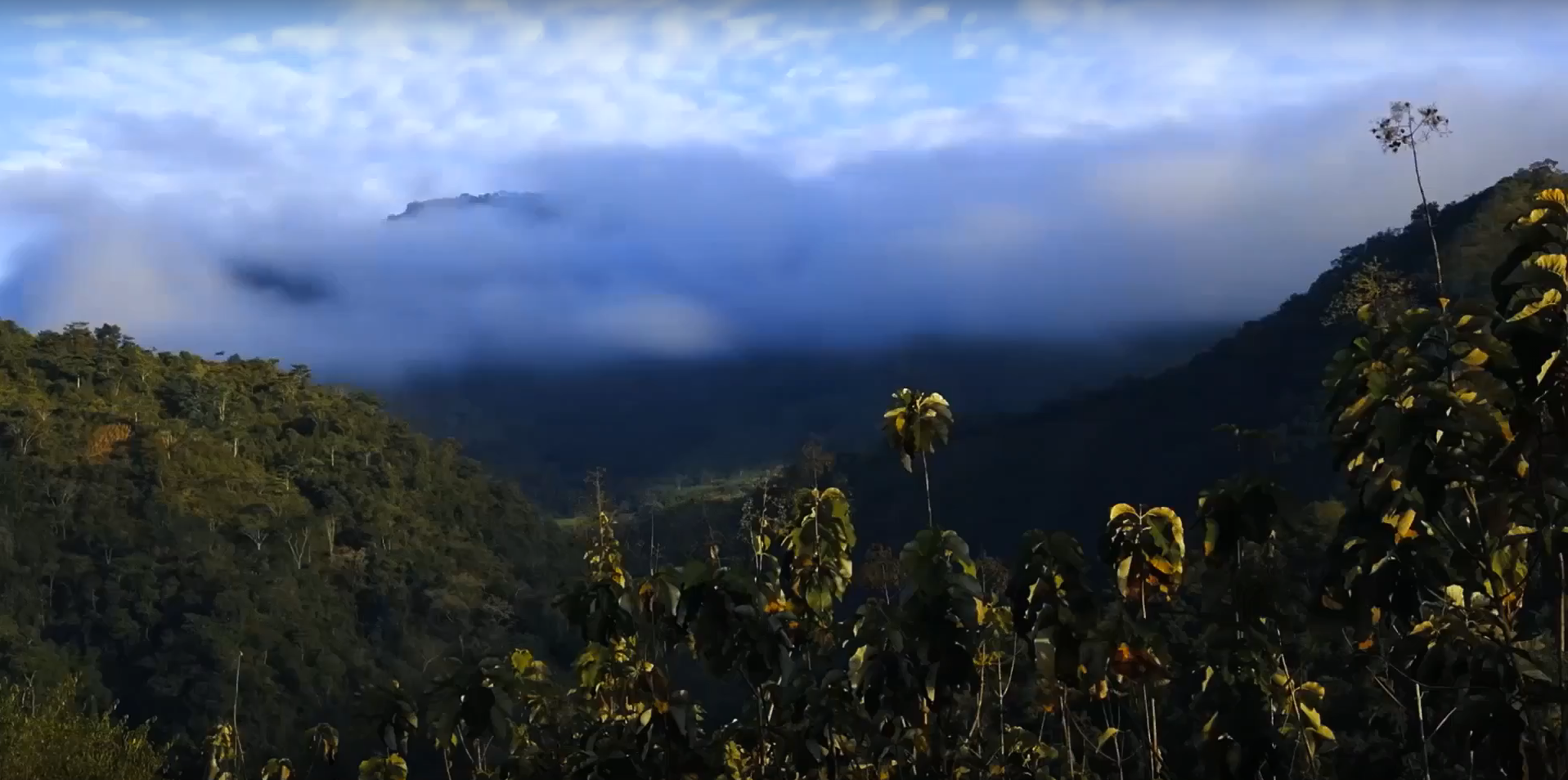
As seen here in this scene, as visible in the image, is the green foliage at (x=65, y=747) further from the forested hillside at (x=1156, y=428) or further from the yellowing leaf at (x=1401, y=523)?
the forested hillside at (x=1156, y=428)

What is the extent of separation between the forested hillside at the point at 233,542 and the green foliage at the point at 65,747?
1064cm

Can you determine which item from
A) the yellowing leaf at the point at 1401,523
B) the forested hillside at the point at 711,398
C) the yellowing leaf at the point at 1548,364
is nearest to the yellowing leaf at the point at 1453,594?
the yellowing leaf at the point at 1401,523

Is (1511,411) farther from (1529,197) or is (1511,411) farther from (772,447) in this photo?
(772,447)

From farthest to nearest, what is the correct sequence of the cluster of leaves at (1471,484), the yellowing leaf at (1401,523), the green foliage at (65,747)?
the green foliage at (65,747) → the yellowing leaf at (1401,523) → the cluster of leaves at (1471,484)

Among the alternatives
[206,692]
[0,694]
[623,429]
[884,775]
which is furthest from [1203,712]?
[623,429]

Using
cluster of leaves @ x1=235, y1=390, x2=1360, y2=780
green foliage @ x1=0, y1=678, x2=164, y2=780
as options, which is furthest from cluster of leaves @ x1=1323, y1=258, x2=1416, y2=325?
green foliage @ x1=0, y1=678, x2=164, y2=780

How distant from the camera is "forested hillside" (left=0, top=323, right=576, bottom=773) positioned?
41.1m

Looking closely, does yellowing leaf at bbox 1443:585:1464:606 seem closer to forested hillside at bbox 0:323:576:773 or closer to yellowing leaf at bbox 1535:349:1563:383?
yellowing leaf at bbox 1535:349:1563:383

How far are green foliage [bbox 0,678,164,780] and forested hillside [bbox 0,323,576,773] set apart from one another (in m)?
10.6

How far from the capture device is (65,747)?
1789 centimetres

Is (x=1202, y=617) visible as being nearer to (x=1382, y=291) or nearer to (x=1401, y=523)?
(x=1401, y=523)

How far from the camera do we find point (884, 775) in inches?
268

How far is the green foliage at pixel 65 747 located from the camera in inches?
681

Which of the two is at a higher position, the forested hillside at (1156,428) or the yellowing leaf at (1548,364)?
the yellowing leaf at (1548,364)
